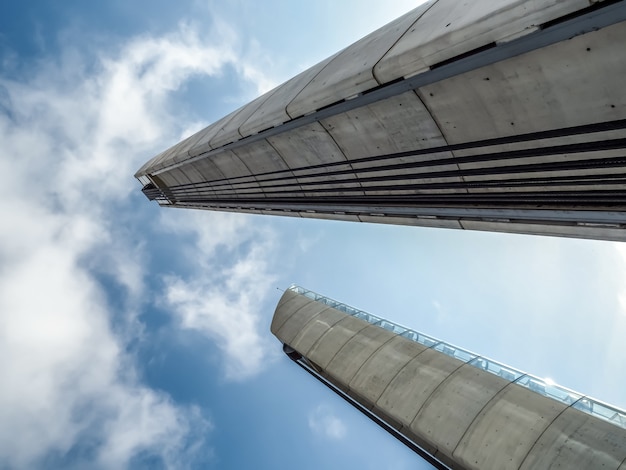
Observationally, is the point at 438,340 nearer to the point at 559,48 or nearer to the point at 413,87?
the point at 413,87

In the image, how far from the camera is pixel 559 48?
5844 millimetres

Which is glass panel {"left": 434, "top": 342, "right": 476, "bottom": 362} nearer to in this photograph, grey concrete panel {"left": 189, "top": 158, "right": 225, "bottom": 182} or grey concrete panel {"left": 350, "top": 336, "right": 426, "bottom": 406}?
grey concrete panel {"left": 350, "top": 336, "right": 426, "bottom": 406}

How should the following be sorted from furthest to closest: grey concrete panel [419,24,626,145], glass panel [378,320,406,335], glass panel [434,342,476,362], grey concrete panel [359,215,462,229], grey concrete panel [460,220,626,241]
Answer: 1. glass panel [378,320,406,335]
2. glass panel [434,342,476,362]
3. grey concrete panel [359,215,462,229]
4. grey concrete panel [460,220,626,241]
5. grey concrete panel [419,24,626,145]

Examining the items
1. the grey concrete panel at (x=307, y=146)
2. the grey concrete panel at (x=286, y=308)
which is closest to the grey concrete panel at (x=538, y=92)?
the grey concrete panel at (x=307, y=146)

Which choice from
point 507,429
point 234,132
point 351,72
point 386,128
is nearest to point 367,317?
point 507,429

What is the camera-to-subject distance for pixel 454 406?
1422 centimetres

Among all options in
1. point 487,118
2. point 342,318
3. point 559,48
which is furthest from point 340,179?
point 342,318

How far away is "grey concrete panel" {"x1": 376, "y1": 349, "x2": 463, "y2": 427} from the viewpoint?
15.4 metres

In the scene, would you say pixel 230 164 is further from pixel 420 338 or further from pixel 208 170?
pixel 420 338

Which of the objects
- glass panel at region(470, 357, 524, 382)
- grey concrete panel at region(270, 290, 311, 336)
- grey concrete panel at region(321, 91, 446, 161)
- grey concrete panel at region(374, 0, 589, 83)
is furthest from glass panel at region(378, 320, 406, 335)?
grey concrete panel at region(374, 0, 589, 83)

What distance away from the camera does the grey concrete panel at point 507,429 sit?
12.0 m

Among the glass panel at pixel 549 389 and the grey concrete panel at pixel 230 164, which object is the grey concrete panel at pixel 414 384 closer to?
the glass panel at pixel 549 389

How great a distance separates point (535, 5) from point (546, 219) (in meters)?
4.94

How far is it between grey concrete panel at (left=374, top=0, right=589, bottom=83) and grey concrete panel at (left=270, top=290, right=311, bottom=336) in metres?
19.6
